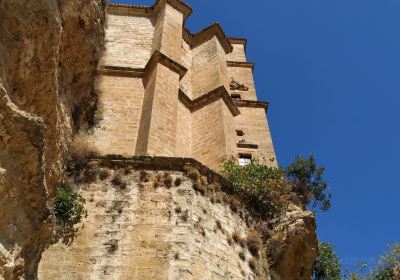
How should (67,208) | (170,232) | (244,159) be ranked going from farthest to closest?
(244,159), (170,232), (67,208)

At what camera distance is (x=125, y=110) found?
48.5 feet

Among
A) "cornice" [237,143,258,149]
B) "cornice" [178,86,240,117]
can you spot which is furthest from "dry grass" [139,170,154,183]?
"cornice" [237,143,258,149]

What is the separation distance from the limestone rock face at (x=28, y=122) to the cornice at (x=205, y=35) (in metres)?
11.5

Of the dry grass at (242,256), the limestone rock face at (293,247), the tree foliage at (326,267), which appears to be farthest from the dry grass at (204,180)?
the tree foliage at (326,267)

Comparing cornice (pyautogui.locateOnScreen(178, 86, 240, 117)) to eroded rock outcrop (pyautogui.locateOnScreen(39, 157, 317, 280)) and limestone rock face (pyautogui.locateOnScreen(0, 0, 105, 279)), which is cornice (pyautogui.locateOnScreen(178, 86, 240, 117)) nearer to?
eroded rock outcrop (pyautogui.locateOnScreen(39, 157, 317, 280))

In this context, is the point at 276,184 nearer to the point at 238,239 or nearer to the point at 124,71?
the point at 238,239

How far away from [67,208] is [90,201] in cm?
72

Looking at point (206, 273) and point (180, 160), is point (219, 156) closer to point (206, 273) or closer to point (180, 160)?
point (180, 160)

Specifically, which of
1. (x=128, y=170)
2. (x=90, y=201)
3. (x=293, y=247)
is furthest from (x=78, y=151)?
(x=293, y=247)

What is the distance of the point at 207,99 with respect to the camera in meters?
16.9

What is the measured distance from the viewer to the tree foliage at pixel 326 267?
1401cm

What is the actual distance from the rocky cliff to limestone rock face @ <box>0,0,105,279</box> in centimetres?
2

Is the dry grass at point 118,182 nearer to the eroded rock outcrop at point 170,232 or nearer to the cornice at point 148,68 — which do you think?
the eroded rock outcrop at point 170,232

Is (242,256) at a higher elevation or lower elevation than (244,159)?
lower
